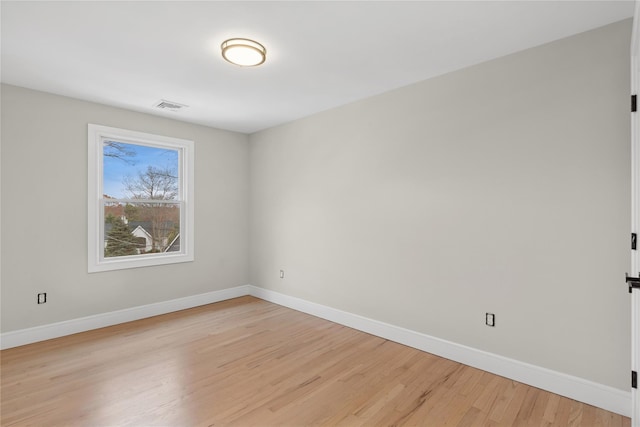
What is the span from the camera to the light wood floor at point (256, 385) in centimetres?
208

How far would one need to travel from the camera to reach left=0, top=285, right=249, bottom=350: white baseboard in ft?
10.6

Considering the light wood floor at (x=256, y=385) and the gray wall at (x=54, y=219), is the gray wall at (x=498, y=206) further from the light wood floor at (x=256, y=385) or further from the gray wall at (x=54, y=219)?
the gray wall at (x=54, y=219)

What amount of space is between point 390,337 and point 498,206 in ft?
5.56

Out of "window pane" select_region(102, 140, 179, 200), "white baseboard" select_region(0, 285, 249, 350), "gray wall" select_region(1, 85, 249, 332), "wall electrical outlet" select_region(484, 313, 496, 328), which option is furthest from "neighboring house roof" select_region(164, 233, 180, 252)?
"wall electrical outlet" select_region(484, 313, 496, 328)

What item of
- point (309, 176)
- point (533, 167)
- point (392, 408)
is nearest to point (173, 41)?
point (309, 176)

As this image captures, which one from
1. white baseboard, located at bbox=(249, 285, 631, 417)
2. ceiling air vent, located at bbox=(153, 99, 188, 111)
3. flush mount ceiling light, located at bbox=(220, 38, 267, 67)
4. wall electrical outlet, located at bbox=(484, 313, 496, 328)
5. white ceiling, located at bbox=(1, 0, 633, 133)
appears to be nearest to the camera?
white ceiling, located at bbox=(1, 0, 633, 133)

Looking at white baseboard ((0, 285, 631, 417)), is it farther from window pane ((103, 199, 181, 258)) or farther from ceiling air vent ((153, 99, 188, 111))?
ceiling air vent ((153, 99, 188, 111))

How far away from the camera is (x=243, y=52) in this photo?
8.05 ft

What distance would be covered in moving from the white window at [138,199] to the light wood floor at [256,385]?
105 cm

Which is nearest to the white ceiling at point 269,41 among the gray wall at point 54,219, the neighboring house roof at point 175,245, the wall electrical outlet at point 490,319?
the gray wall at point 54,219

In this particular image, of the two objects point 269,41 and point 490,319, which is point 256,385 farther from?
point 269,41

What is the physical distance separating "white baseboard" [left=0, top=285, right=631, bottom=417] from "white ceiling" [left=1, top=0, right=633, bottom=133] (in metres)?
2.48

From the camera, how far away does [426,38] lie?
237 centimetres

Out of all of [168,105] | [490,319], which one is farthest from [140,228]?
[490,319]
